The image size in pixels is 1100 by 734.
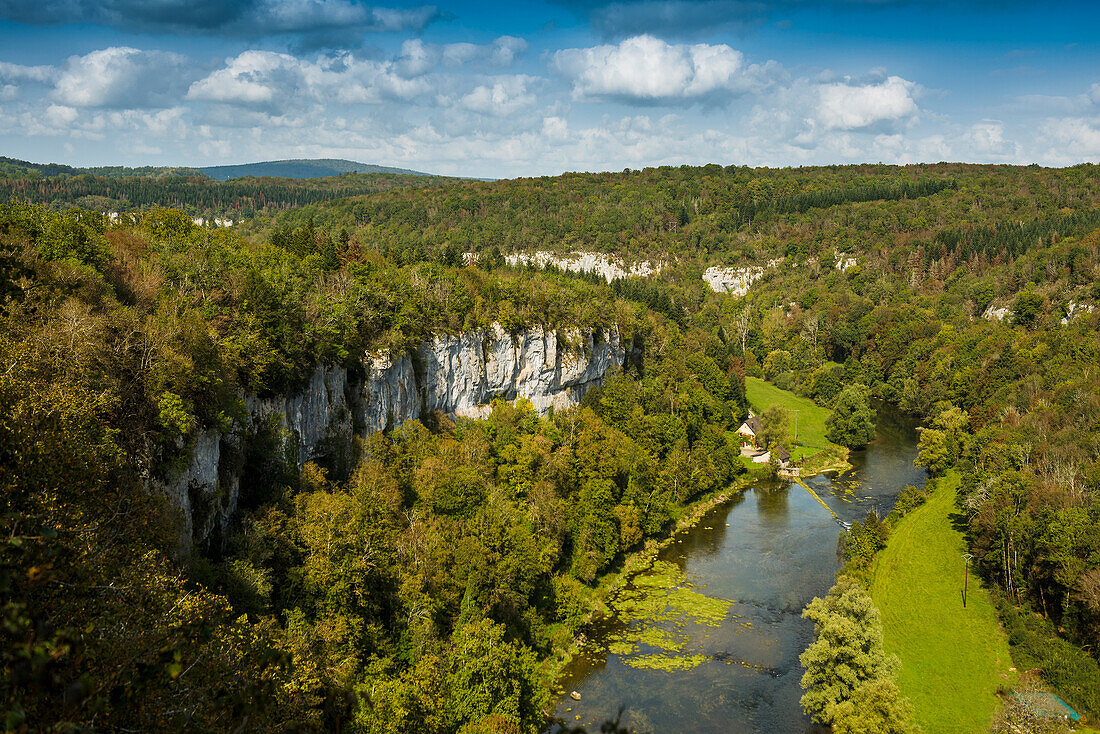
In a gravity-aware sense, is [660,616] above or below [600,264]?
below

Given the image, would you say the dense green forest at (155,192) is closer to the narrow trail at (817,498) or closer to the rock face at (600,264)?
the rock face at (600,264)

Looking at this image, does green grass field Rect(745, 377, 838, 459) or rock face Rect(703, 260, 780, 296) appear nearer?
green grass field Rect(745, 377, 838, 459)

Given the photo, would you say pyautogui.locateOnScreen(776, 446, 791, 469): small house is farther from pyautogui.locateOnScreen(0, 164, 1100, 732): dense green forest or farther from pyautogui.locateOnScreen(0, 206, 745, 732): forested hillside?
pyautogui.locateOnScreen(0, 206, 745, 732): forested hillside

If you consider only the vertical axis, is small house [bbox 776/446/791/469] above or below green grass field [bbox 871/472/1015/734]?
above

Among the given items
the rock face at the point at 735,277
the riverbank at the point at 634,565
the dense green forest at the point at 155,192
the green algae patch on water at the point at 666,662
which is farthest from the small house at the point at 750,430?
the dense green forest at the point at 155,192

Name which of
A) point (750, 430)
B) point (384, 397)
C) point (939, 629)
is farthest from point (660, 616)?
point (750, 430)

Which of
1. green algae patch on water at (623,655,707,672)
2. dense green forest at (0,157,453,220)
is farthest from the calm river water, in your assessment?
dense green forest at (0,157,453,220)

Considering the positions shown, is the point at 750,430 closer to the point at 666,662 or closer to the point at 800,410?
the point at 800,410

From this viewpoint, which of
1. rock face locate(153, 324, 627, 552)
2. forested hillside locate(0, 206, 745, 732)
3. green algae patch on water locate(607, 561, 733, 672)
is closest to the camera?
forested hillside locate(0, 206, 745, 732)
